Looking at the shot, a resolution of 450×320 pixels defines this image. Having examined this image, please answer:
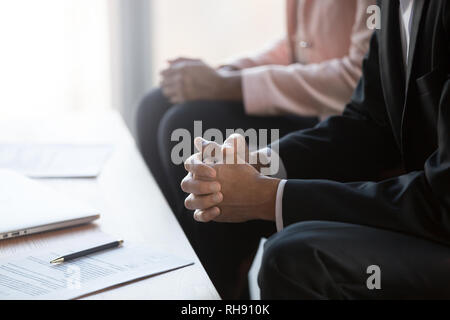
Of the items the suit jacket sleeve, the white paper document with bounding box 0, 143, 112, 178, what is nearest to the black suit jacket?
the suit jacket sleeve

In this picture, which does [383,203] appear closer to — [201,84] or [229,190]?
[229,190]

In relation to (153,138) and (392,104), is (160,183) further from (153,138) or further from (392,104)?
(392,104)

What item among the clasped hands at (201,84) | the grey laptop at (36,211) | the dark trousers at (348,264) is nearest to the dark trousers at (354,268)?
the dark trousers at (348,264)

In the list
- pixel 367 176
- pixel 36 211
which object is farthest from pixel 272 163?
pixel 36 211

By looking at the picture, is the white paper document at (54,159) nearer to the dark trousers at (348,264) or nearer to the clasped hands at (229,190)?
the clasped hands at (229,190)

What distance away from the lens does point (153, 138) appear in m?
1.67

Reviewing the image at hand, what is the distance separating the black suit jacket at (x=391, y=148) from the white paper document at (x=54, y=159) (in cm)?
44

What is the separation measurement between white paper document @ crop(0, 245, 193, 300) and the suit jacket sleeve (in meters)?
0.21

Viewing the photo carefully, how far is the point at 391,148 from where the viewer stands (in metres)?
1.06

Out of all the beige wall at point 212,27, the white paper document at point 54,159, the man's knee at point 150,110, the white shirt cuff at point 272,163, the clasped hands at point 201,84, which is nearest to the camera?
the white shirt cuff at point 272,163

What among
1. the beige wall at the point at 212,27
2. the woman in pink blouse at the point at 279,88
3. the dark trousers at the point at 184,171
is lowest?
the dark trousers at the point at 184,171

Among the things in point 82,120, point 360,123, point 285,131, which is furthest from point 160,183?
point 360,123

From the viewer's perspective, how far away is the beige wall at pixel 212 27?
7.85 ft
